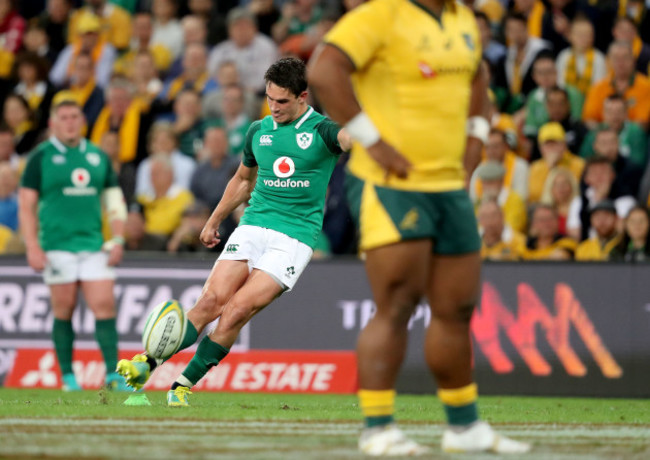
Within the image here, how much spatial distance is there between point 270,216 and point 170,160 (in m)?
7.53

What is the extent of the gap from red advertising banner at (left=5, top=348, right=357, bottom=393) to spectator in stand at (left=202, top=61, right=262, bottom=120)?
4404 millimetres

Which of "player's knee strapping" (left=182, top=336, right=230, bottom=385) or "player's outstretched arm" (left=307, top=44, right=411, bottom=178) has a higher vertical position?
"player's outstretched arm" (left=307, top=44, right=411, bottom=178)

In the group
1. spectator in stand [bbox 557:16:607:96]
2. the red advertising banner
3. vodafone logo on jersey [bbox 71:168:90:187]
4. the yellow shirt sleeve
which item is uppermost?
the yellow shirt sleeve

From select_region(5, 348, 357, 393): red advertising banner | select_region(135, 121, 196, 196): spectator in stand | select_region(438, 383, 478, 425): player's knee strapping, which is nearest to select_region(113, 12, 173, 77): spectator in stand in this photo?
select_region(135, 121, 196, 196): spectator in stand

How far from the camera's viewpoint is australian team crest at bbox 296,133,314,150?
979cm

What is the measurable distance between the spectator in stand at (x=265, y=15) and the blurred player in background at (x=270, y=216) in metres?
9.29

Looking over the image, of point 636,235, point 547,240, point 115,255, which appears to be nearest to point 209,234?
point 115,255

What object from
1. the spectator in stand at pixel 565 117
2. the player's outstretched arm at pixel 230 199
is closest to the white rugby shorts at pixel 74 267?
the player's outstretched arm at pixel 230 199

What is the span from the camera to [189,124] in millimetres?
17703

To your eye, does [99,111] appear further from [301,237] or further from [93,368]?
[301,237]

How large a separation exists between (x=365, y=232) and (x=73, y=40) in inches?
606

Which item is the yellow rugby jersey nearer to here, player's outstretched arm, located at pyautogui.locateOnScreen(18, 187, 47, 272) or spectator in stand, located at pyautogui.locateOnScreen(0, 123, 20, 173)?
player's outstretched arm, located at pyautogui.locateOnScreen(18, 187, 47, 272)

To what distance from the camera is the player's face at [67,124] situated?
12953 millimetres

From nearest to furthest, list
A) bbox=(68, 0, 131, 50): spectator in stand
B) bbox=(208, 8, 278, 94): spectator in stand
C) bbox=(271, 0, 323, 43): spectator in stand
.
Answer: bbox=(208, 8, 278, 94): spectator in stand, bbox=(271, 0, 323, 43): spectator in stand, bbox=(68, 0, 131, 50): spectator in stand
